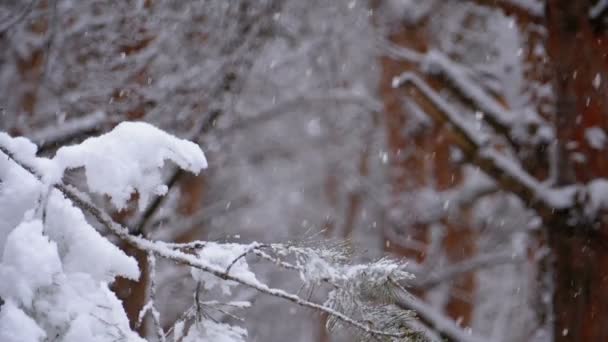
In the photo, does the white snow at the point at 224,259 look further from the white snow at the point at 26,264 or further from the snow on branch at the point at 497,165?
the snow on branch at the point at 497,165

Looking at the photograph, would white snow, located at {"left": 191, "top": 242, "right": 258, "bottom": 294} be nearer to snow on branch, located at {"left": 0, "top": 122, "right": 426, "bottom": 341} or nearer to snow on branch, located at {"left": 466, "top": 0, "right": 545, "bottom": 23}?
snow on branch, located at {"left": 0, "top": 122, "right": 426, "bottom": 341}

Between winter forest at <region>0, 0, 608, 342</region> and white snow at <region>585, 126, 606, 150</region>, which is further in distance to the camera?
white snow at <region>585, 126, 606, 150</region>

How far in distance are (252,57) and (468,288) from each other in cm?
470

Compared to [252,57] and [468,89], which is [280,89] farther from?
[468,89]

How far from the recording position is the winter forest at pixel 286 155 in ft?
4.61

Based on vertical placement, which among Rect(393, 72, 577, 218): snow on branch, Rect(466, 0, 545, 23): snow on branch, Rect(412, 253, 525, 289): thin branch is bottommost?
Rect(412, 253, 525, 289): thin branch

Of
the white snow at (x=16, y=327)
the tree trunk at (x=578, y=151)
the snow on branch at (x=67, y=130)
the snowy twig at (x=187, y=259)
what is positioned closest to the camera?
the white snow at (x=16, y=327)

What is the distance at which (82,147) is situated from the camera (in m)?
1.45

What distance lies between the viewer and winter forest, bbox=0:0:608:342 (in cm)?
141

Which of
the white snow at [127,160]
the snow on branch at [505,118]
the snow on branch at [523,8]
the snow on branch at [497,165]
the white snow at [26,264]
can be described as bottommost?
the snow on branch at [497,165]

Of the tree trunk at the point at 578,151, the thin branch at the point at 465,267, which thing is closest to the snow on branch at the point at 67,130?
the tree trunk at the point at 578,151

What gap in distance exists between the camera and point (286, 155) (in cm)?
749

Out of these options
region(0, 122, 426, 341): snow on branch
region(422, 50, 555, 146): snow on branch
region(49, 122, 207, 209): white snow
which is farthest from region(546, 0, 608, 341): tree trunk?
region(49, 122, 207, 209): white snow

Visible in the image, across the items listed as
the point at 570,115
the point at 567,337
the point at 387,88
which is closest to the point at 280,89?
the point at 387,88
